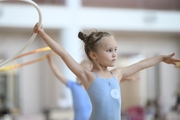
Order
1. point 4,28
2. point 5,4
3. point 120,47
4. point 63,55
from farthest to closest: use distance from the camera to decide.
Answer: point 120,47, point 4,28, point 5,4, point 63,55

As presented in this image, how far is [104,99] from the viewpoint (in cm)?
286

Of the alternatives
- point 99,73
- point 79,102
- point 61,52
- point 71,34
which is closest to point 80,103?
point 79,102

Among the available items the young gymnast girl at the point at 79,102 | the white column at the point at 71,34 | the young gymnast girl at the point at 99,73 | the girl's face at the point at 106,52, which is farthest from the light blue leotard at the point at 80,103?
the white column at the point at 71,34

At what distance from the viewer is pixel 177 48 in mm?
14719

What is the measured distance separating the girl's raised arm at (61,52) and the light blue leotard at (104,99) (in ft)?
0.32

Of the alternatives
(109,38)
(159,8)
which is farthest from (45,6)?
(109,38)

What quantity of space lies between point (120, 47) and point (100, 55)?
11.5m

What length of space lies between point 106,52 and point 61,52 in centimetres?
32

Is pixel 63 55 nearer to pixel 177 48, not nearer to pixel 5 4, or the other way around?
pixel 5 4

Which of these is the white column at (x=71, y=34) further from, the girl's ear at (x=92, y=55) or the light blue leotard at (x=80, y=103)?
the girl's ear at (x=92, y=55)

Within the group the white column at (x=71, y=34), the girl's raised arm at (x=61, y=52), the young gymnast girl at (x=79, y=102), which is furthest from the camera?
the white column at (x=71, y=34)

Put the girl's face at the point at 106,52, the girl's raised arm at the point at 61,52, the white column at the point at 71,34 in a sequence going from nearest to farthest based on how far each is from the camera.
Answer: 1. the girl's raised arm at the point at 61,52
2. the girl's face at the point at 106,52
3. the white column at the point at 71,34

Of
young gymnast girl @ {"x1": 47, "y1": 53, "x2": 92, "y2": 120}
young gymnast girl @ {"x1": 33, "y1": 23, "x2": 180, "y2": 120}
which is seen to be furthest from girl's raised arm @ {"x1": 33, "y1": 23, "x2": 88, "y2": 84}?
young gymnast girl @ {"x1": 47, "y1": 53, "x2": 92, "y2": 120}

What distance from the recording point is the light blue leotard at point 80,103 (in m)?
4.87
